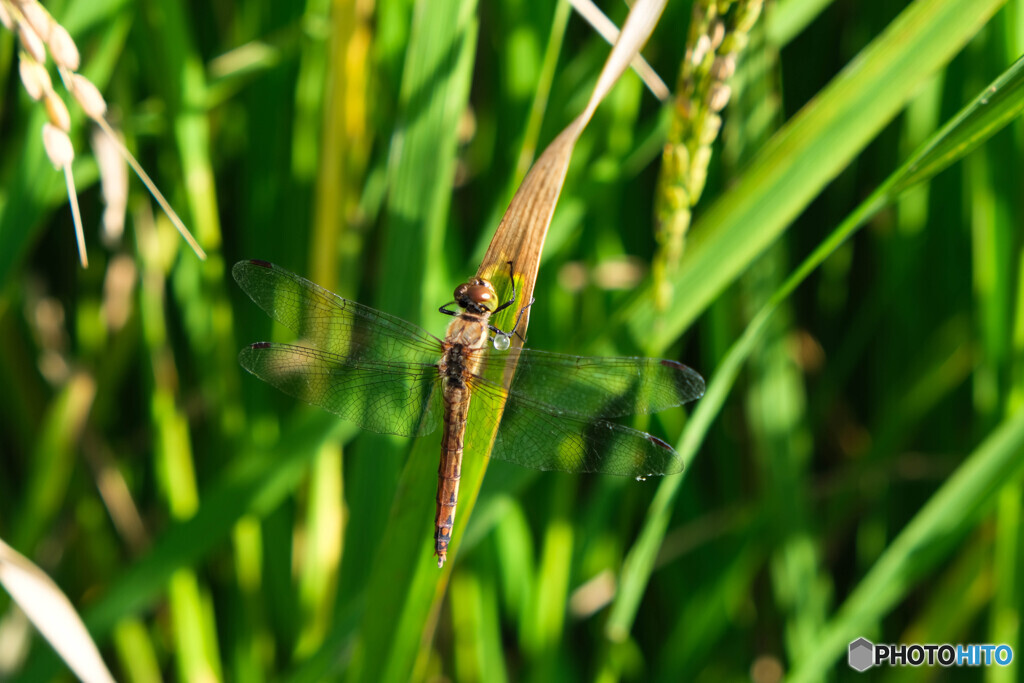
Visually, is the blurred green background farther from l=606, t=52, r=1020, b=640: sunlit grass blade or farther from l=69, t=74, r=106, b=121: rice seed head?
l=69, t=74, r=106, b=121: rice seed head

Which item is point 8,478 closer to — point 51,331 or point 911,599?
point 51,331

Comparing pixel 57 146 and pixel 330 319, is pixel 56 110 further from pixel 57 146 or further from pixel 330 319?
pixel 330 319

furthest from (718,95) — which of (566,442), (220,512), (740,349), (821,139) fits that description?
(220,512)

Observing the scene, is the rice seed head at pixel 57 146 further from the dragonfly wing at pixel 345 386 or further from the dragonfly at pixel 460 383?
the dragonfly wing at pixel 345 386

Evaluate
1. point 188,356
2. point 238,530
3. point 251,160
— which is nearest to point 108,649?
point 238,530

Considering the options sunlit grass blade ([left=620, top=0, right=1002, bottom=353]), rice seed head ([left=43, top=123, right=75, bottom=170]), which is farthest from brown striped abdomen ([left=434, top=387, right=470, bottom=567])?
rice seed head ([left=43, top=123, right=75, bottom=170])

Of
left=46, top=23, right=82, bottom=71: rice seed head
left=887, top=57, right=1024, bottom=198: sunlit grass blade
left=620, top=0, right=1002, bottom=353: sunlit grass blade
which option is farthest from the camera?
left=620, top=0, right=1002, bottom=353: sunlit grass blade
